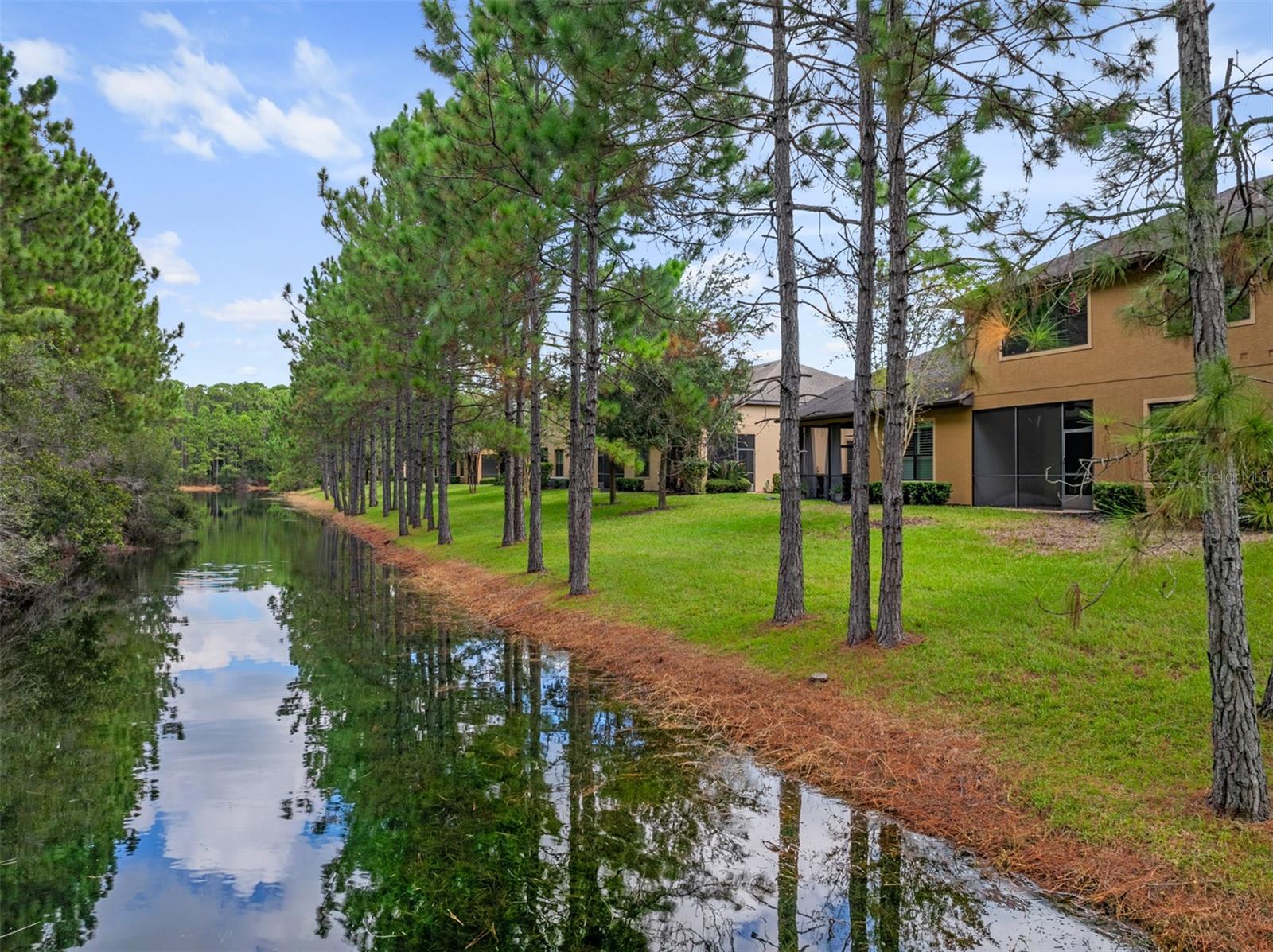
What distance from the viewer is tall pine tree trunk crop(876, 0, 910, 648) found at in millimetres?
8141

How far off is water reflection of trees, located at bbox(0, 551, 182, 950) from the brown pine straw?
473cm

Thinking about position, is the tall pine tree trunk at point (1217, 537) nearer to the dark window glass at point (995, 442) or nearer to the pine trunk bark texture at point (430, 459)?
the dark window glass at point (995, 442)

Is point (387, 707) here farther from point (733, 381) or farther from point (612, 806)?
point (733, 381)

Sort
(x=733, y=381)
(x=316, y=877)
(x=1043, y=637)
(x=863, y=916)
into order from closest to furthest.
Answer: (x=863, y=916) → (x=316, y=877) → (x=1043, y=637) → (x=733, y=381)

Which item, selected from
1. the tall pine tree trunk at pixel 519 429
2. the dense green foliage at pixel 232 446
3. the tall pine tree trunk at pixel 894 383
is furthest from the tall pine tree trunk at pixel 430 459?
the dense green foliage at pixel 232 446

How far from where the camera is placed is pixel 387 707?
27.4 feet

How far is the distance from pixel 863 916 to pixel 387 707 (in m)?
5.67

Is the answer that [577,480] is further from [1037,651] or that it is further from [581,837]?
[581,837]

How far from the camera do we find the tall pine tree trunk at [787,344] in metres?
9.66

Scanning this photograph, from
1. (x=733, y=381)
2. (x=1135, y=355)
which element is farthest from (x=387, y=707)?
(x=733, y=381)

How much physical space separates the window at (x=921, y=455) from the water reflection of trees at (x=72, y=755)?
1726cm

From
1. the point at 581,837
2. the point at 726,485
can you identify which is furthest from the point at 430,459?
the point at 581,837

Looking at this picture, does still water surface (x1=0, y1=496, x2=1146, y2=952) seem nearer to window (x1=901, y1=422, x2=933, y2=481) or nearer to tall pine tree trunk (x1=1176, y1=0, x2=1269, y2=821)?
tall pine tree trunk (x1=1176, y1=0, x2=1269, y2=821)

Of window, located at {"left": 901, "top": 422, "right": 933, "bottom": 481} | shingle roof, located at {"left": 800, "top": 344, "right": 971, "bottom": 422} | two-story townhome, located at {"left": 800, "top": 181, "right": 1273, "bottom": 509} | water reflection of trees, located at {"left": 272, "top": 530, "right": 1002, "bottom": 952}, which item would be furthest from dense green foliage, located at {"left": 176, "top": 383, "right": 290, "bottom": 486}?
water reflection of trees, located at {"left": 272, "top": 530, "right": 1002, "bottom": 952}
